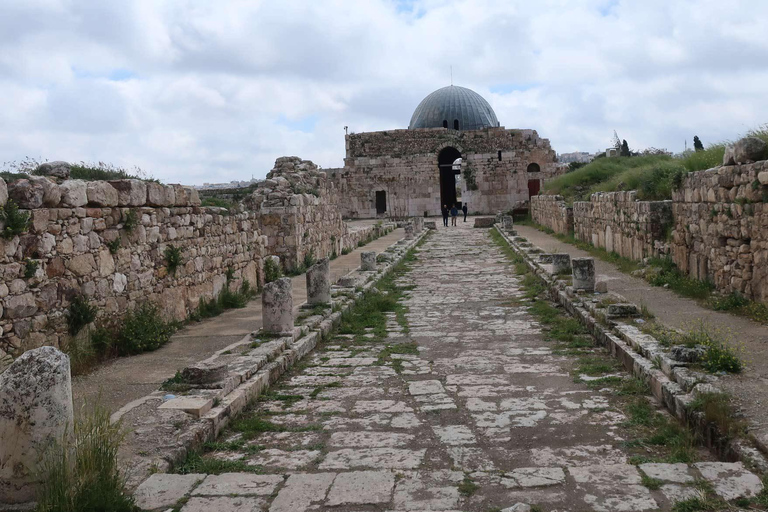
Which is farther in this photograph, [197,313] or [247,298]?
[247,298]

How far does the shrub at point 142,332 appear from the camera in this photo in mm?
7836

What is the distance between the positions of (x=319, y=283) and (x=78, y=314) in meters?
3.80

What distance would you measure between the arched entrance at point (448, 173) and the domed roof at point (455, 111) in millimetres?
3106

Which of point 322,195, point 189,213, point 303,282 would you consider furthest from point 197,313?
point 322,195

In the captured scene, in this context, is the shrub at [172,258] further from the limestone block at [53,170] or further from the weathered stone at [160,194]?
the limestone block at [53,170]

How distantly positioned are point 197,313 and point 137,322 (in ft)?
6.84

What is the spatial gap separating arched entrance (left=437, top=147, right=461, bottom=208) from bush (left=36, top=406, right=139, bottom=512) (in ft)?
140

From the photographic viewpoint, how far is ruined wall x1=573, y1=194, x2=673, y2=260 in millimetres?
13570

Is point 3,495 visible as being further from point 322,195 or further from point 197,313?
point 322,195

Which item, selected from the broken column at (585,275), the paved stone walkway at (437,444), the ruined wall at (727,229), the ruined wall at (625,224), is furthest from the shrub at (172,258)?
the ruined wall at (625,224)

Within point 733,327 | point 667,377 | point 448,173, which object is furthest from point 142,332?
point 448,173

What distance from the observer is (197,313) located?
10.1 metres

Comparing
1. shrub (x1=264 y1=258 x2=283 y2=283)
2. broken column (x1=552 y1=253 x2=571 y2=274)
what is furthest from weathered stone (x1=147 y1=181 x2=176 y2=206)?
broken column (x1=552 y1=253 x2=571 y2=274)

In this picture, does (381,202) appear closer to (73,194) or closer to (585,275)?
(585,275)
